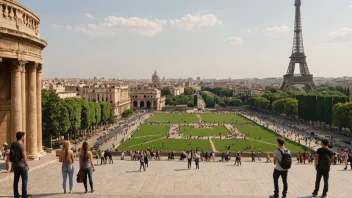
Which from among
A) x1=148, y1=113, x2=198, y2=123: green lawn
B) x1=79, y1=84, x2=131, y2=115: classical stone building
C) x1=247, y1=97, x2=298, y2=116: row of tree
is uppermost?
x1=79, y1=84, x2=131, y2=115: classical stone building

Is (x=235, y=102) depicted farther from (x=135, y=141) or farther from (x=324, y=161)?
(x=324, y=161)

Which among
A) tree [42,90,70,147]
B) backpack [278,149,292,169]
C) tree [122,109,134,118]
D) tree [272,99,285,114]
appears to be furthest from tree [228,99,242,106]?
backpack [278,149,292,169]

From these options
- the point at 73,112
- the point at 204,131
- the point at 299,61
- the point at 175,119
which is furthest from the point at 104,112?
the point at 299,61

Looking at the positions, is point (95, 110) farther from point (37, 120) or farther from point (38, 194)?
point (38, 194)

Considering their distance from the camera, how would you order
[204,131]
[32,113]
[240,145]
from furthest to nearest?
[204,131], [240,145], [32,113]

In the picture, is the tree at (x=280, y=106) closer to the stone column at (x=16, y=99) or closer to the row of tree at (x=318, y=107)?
the row of tree at (x=318, y=107)

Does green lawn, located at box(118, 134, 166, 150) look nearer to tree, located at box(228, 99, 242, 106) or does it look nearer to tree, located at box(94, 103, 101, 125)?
tree, located at box(94, 103, 101, 125)

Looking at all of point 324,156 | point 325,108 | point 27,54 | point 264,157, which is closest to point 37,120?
point 27,54
